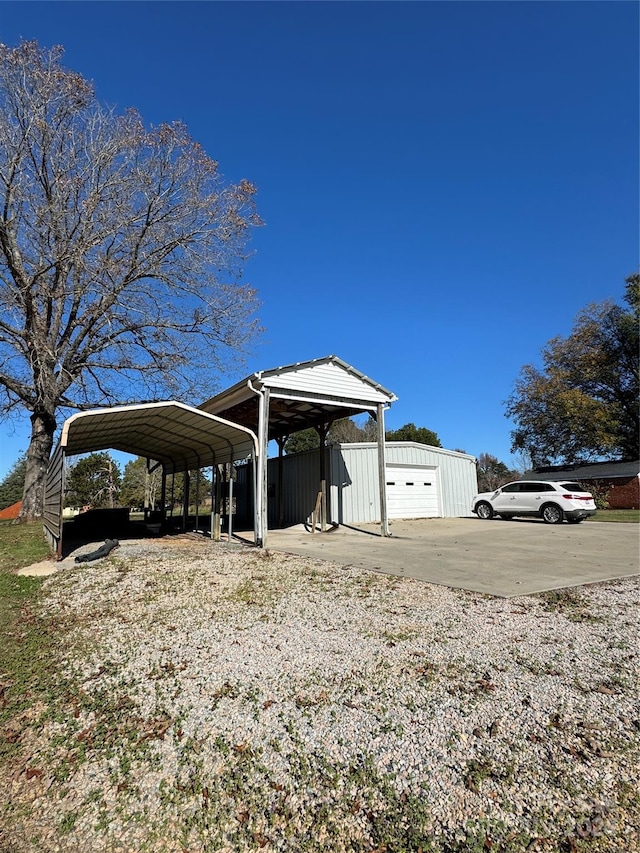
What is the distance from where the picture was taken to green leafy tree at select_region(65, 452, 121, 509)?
33.5 metres

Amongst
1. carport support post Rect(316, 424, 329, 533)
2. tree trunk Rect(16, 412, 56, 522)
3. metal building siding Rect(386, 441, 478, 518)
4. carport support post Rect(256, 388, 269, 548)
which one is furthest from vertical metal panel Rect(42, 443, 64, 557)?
metal building siding Rect(386, 441, 478, 518)

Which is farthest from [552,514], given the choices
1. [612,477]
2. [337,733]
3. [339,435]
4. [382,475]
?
[339,435]

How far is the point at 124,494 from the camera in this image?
37844 millimetres

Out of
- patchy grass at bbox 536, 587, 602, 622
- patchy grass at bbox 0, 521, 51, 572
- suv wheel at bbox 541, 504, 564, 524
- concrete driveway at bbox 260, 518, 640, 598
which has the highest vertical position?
suv wheel at bbox 541, 504, 564, 524

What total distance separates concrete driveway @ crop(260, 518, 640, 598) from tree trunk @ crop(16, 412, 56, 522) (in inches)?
358

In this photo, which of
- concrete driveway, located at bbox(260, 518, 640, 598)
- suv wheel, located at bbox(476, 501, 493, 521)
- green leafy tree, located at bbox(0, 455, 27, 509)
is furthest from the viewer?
green leafy tree, located at bbox(0, 455, 27, 509)

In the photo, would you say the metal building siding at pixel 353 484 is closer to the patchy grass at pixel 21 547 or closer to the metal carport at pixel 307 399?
the metal carport at pixel 307 399

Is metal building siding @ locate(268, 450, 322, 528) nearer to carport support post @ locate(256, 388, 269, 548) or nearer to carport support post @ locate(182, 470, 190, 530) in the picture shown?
carport support post @ locate(182, 470, 190, 530)

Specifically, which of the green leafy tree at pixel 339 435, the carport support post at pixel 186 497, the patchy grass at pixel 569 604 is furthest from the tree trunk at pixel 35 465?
the green leafy tree at pixel 339 435

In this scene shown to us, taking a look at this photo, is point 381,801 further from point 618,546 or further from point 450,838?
point 618,546

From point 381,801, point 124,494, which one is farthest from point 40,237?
point 124,494

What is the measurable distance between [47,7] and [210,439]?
1093 cm

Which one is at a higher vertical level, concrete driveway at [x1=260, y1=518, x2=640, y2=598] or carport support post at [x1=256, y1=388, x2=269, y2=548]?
carport support post at [x1=256, y1=388, x2=269, y2=548]

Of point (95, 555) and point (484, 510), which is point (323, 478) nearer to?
point (484, 510)
